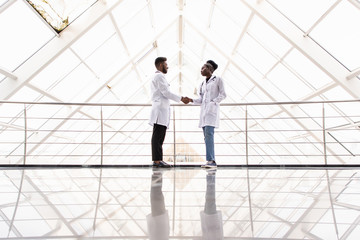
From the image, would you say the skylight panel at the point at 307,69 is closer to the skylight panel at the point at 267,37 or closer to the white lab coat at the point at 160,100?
the skylight panel at the point at 267,37

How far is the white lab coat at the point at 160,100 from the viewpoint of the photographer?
2.69 meters

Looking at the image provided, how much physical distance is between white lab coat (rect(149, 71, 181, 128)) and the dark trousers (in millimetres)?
54

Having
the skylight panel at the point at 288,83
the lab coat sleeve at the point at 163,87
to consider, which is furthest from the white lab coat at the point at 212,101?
the skylight panel at the point at 288,83

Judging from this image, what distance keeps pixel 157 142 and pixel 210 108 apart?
57 centimetres

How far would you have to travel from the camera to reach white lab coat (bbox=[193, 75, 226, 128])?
2.67 m

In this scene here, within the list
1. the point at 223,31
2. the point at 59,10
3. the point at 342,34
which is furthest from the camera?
the point at 223,31

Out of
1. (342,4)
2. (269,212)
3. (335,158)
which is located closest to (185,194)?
(269,212)

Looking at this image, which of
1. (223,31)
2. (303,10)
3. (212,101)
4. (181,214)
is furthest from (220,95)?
(223,31)

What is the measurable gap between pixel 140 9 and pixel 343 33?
3476 mm

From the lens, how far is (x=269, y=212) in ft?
2.76

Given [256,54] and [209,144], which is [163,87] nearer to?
[209,144]

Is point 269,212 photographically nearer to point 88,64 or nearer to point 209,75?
point 209,75

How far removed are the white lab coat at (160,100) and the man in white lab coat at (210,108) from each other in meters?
0.27

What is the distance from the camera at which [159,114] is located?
2.70m
